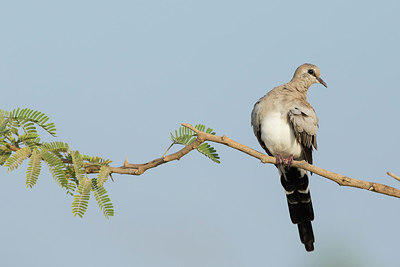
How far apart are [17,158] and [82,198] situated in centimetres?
57

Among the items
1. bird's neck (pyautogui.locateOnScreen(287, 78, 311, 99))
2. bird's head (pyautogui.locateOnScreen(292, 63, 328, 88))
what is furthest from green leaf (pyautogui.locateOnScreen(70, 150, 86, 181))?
bird's head (pyautogui.locateOnScreen(292, 63, 328, 88))

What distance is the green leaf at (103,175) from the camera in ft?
13.2

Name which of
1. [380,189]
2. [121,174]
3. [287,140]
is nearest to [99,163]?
[121,174]

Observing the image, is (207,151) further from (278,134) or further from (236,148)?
(278,134)

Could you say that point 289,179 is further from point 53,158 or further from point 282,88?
point 53,158

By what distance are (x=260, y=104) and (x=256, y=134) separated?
0.40 metres

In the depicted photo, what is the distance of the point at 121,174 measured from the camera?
424cm

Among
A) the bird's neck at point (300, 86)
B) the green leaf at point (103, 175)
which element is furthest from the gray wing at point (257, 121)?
the green leaf at point (103, 175)

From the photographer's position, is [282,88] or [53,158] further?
[282,88]

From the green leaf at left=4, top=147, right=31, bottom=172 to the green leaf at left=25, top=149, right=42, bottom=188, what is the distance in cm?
7

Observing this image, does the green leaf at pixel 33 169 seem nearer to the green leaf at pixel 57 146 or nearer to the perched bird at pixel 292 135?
the green leaf at pixel 57 146

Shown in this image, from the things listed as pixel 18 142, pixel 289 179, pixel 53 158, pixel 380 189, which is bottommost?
pixel 380 189

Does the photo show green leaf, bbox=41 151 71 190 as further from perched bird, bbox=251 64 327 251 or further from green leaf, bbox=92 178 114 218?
perched bird, bbox=251 64 327 251

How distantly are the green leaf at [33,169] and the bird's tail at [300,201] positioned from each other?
380cm
